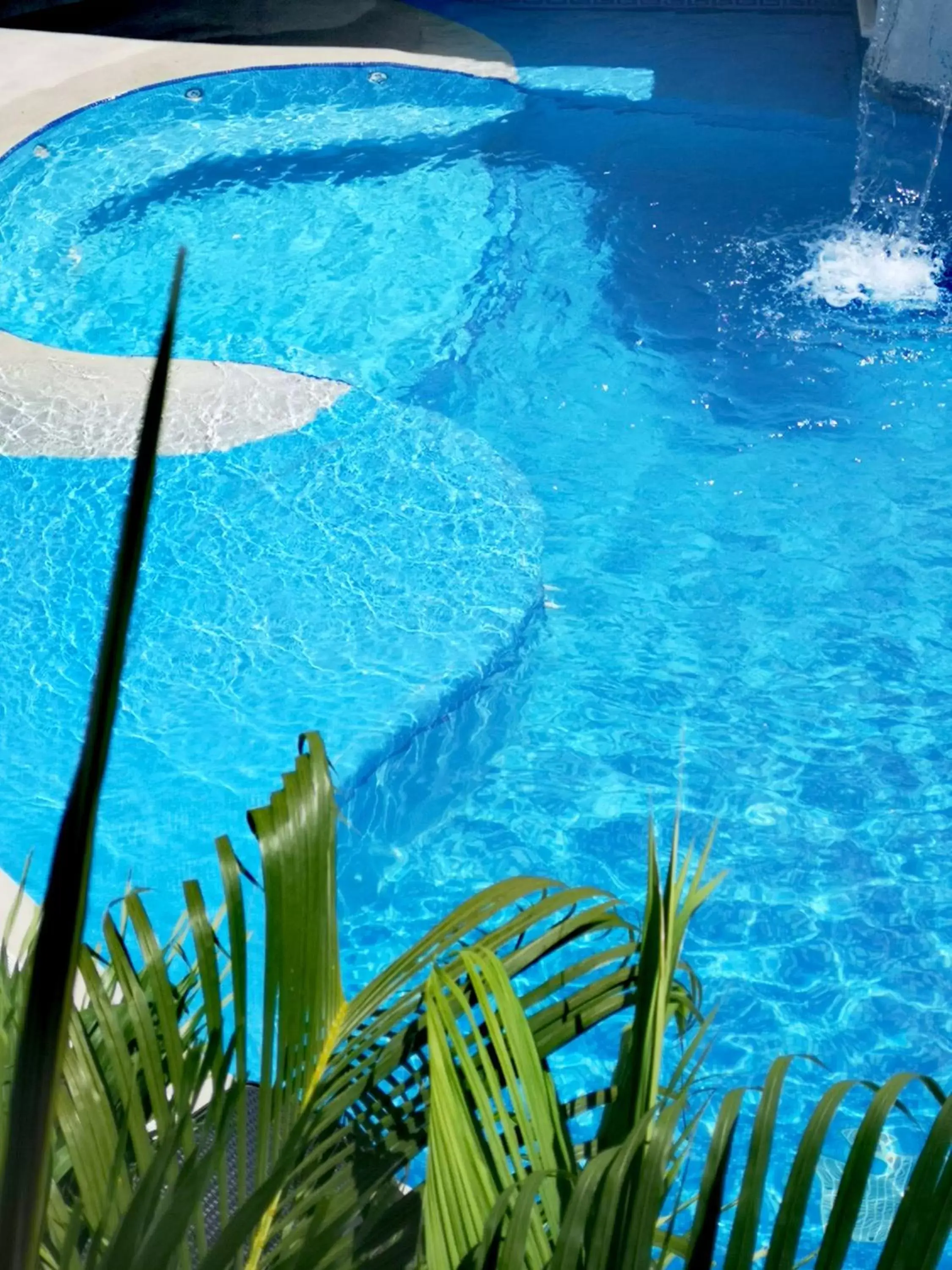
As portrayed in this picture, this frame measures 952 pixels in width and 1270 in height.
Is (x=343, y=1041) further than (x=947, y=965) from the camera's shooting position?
No

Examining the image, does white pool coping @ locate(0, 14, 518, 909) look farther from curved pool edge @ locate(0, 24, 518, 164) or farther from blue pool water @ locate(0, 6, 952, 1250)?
curved pool edge @ locate(0, 24, 518, 164)

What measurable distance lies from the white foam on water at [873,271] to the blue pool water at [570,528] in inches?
4.9

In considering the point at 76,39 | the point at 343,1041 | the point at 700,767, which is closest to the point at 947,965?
the point at 700,767

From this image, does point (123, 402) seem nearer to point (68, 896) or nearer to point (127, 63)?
point (127, 63)

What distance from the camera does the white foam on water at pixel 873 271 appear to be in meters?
6.72

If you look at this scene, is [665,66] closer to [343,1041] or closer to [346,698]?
[346,698]

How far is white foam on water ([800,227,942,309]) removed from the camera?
672 centimetres

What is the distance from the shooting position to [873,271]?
22.8 feet

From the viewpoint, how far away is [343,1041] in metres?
1.56

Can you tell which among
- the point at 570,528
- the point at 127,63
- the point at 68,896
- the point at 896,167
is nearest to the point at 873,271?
the point at 896,167

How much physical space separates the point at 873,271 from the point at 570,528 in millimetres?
2802

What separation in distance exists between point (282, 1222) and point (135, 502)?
3.71ft

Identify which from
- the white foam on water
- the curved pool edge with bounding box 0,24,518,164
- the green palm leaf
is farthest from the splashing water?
the green palm leaf

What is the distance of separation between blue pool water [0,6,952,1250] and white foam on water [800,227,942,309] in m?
0.12
